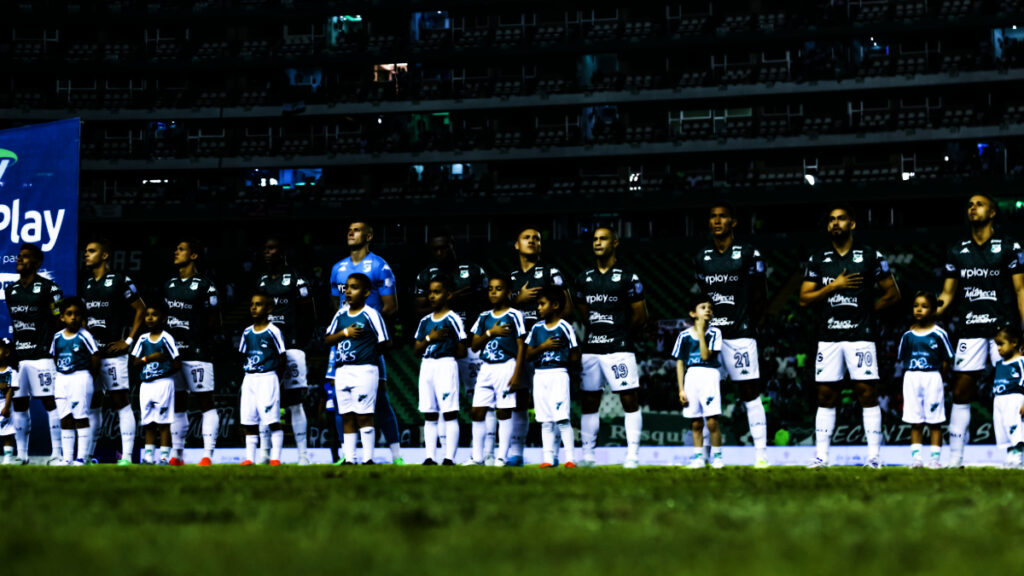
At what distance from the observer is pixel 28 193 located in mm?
15445

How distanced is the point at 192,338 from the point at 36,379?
2101mm

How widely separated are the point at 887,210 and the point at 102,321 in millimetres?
42148

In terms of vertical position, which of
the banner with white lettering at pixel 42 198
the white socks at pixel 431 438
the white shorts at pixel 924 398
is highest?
the banner with white lettering at pixel 42 198

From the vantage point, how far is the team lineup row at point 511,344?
10719 millimetres

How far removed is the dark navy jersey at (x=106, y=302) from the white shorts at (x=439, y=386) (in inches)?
159

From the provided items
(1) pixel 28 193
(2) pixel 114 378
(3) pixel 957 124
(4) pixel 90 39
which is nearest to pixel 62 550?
(2) pixel 114 378

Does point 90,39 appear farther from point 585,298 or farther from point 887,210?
point 585,298

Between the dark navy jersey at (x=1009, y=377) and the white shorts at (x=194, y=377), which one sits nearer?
the dark navy jersey at (x=1009, y=377)

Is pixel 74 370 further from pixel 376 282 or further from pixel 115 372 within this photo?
pixel 376 282

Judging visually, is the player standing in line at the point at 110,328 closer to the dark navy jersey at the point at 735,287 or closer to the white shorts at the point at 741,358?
the dark navy jersey at the point at 735,287

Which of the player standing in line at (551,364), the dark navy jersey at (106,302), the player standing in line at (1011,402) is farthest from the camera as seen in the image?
the dark navy jersey at (106,302)

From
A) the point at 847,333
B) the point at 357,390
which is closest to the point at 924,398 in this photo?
the point at 847,333

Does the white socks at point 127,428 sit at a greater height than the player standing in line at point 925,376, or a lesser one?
lesser

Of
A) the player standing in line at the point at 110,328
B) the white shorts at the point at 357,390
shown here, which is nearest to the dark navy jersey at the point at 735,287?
the white shorts at the point at 357,390
